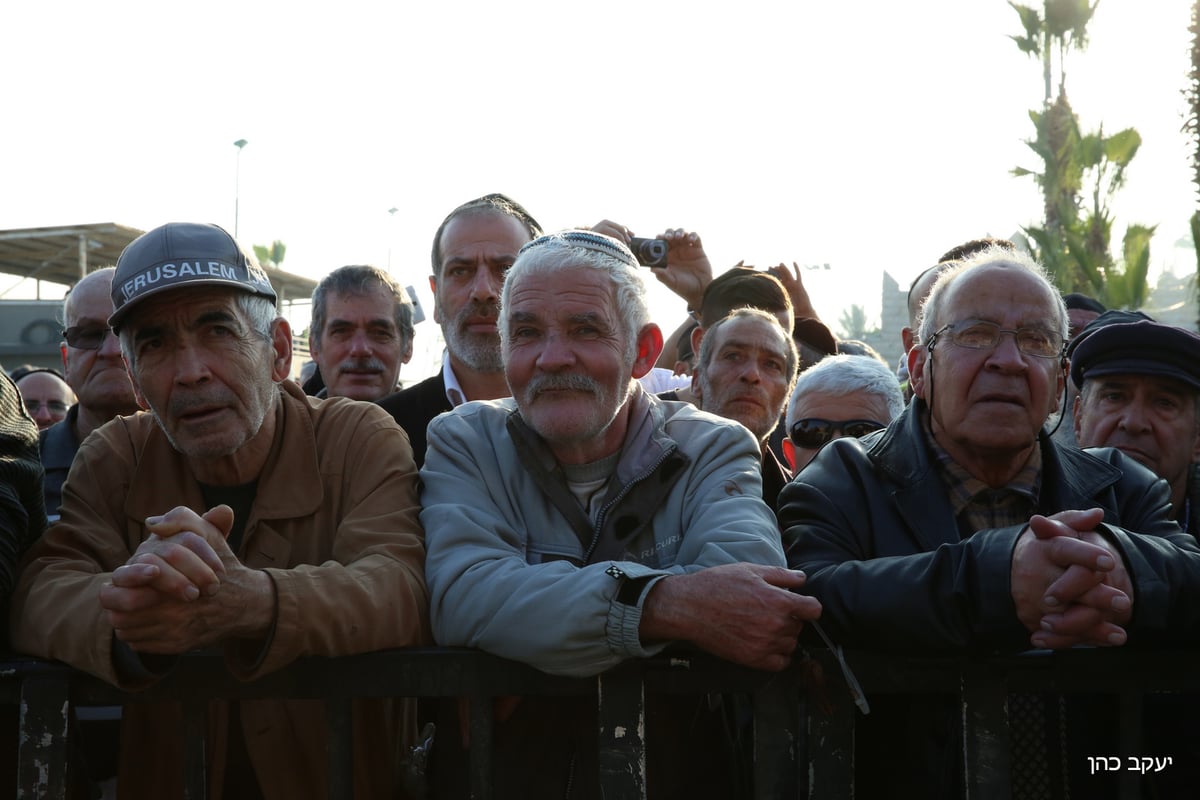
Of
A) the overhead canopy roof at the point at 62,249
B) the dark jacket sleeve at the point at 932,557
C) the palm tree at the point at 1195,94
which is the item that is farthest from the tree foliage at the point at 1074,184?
the dark jacket sleeve at the point at 932,557

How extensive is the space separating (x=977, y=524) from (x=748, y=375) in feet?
5.25

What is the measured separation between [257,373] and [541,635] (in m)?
1.11

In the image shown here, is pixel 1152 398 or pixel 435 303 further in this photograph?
pixel 435 303

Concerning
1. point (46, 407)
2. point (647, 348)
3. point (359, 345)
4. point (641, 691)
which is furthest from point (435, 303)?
point (46, 407)

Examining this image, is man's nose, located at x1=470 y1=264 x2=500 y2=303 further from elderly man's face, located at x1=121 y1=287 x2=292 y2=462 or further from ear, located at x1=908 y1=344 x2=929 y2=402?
ear, located at x1=908 y1=344 x2=929 y2=402

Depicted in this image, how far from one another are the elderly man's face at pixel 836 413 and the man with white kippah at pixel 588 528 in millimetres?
1326

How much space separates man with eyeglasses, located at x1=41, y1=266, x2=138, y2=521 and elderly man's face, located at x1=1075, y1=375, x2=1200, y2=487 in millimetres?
3535

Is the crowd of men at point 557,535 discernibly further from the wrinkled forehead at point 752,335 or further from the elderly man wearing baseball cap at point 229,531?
the wrinkled forehead at point 752,335

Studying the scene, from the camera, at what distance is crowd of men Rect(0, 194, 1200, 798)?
2.13 metres

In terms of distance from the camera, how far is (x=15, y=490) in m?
2.49

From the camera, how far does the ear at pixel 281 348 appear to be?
2.95 m

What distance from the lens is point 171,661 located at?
217 cm

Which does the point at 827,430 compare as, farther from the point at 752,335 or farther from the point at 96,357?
the point at 96,357

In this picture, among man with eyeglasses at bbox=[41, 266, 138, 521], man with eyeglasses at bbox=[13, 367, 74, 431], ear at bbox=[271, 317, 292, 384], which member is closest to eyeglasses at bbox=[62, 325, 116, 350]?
man with eyeglasses at bbox=[41, 266, 138, 521]
